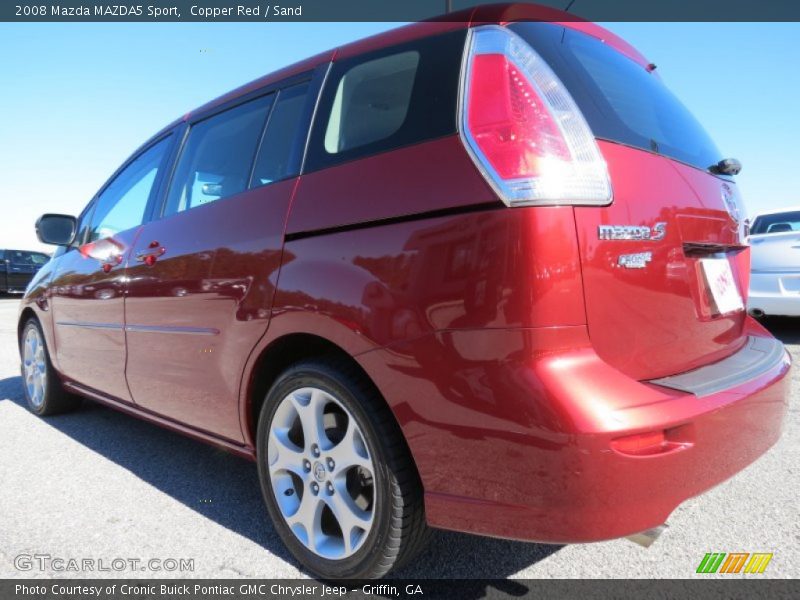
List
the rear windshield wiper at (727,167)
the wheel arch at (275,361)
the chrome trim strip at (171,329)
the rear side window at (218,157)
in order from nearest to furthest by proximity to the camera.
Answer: the wheel arch at (275,361), the rear windshield wiper at (727,167), the chrome trim strip at (171,329), the rear side window at (218,157)

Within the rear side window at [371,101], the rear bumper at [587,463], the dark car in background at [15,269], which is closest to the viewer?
the rear bumper at [587,463]

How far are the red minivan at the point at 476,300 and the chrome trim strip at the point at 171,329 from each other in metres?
0.02

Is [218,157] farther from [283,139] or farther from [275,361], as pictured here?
[275,361]

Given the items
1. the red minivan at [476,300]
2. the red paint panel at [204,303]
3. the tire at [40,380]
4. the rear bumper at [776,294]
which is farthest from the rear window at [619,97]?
the rear bumper at [776,294]

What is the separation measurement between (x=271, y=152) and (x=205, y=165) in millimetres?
675

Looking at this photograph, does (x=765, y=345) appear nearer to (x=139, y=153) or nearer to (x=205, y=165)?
(x=205, y=165)

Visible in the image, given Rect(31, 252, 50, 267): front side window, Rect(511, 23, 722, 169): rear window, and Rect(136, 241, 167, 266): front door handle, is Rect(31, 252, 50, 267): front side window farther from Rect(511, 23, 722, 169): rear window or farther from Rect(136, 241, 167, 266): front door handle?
Rect(511, 23, 722, 169): rear window

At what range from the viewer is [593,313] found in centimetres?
140

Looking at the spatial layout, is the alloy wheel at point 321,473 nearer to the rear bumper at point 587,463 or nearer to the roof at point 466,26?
the rear bumper at point 587,463

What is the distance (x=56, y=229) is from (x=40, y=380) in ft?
3.80

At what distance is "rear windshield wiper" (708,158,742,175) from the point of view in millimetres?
1996

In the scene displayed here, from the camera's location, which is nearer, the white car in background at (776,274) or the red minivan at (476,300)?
the red minivan at (476,300)

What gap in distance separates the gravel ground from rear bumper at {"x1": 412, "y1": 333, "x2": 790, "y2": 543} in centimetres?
58

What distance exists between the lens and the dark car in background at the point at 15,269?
62.4 feet
